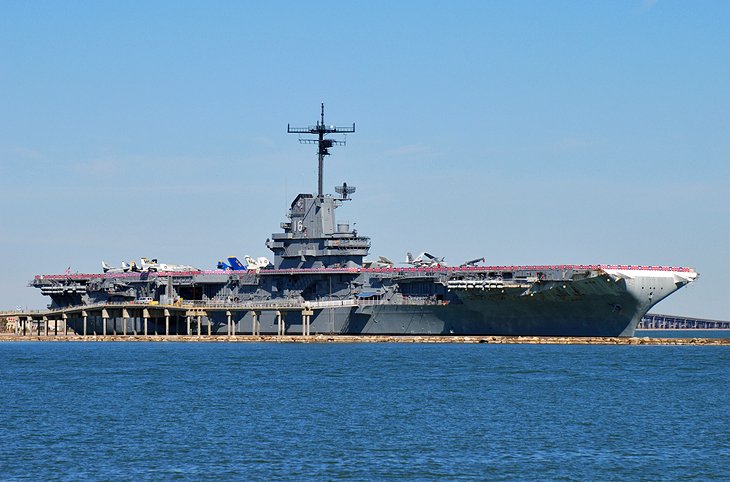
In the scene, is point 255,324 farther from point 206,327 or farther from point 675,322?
point 675,322

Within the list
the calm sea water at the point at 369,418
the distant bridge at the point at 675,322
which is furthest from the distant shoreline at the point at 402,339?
the distant bridge at the point at 675,322

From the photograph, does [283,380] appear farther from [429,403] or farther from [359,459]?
[359,459]

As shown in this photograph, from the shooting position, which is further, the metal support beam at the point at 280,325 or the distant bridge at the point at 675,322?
the distant bridge at the point at 675,322

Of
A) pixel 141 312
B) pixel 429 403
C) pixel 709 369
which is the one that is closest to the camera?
pixel 429 403

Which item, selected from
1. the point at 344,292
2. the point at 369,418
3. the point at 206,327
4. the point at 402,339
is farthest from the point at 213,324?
the point at 369,418

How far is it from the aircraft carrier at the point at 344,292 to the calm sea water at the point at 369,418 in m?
5.14

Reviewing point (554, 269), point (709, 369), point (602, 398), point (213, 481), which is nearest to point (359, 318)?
point (554, 269)

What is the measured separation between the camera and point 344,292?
2576 inches

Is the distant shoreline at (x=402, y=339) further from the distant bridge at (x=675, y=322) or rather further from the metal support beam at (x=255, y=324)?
the distant bridge at (x=675, y=322)

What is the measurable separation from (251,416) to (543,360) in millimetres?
20927

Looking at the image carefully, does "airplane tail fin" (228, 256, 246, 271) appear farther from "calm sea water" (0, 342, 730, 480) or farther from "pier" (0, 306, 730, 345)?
"calm sea water" (0, 342, 730, 480)

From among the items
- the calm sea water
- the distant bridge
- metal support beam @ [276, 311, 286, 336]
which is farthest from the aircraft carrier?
the distant bridge

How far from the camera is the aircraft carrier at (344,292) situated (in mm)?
56969

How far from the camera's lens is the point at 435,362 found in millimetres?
49125
